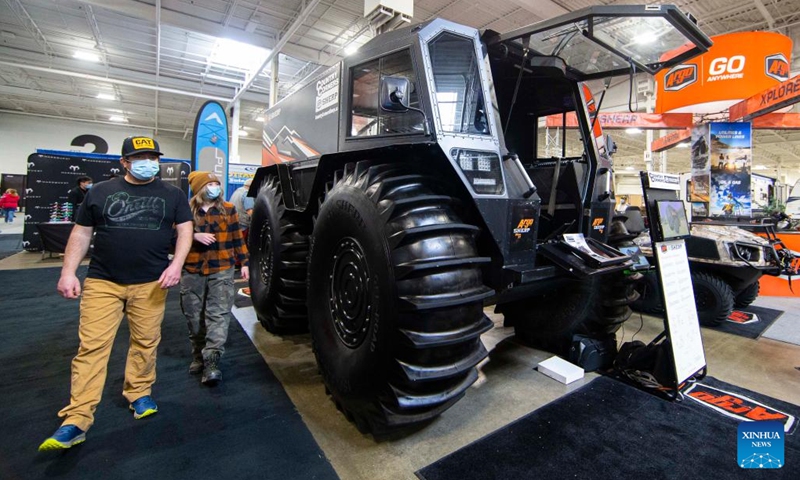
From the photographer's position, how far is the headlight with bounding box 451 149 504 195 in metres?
2.01

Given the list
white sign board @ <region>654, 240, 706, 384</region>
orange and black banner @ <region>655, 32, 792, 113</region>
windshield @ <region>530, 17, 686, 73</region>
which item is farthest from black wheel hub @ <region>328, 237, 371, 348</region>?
orange and black banner @ <region>655, 32, 792, 113</region>

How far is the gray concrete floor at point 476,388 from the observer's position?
2012 millimetres

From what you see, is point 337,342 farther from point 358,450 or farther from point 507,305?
point 507,305

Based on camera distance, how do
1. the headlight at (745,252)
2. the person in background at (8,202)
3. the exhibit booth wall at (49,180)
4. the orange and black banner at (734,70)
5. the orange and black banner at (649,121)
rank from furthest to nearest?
the person in background at (8,202), the orange and black banner at (649,121), the exhibit booth wall at (49,180), the orange and black banner at (734,70), the headlight at (745,252)

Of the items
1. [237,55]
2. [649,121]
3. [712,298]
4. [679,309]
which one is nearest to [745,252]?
[712,298]

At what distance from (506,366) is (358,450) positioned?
61.0 inches

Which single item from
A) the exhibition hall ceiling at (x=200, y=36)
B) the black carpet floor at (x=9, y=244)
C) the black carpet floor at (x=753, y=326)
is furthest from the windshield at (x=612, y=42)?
the black carpet floor at (x=9, y=244)

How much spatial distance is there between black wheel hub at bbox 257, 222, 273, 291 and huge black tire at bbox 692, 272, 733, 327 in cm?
448

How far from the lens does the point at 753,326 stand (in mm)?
4469

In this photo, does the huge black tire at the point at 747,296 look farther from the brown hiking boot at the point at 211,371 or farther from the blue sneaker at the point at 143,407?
the blue sneaker at the point at 143,407

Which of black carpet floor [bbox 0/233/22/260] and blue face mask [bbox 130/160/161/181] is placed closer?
blue face mask [bbox 130/160/161/181]

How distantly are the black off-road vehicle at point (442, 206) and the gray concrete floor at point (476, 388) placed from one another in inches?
7.3

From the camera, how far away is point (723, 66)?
7500 millimetres

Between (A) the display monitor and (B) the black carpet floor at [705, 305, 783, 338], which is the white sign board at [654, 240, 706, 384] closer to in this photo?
(A) the display monitor
